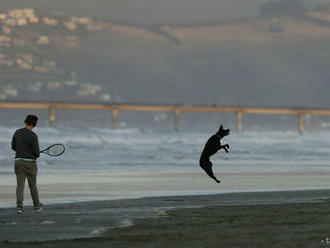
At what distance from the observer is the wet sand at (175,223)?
30.6 feet

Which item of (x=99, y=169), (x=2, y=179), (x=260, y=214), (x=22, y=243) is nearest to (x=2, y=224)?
(x=22, y=243)

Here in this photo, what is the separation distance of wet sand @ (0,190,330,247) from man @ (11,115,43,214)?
32 centimetres

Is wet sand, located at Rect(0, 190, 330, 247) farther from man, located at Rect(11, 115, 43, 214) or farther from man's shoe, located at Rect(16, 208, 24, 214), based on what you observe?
man, located at Rect(11, 115, 43, 214)

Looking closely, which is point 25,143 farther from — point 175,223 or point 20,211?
point 175,223

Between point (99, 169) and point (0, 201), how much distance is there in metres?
12.2

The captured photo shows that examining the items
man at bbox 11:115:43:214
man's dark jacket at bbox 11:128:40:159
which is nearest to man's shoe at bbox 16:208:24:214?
man at bbox 11:115:43:214


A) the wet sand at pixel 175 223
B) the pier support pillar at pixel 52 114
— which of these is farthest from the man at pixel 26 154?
the pier support pillar at pixel 52 114

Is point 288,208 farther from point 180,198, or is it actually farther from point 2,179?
point 2,179

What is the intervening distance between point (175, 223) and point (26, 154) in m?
2.97

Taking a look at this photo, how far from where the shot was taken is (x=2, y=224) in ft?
36.7

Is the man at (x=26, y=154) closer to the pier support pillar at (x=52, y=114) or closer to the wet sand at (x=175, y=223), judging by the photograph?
the wet sand at (x=175, y=223)

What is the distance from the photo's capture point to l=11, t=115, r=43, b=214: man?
516 inches

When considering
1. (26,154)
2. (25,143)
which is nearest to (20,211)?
(26,154)

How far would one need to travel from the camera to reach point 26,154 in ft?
43.3
